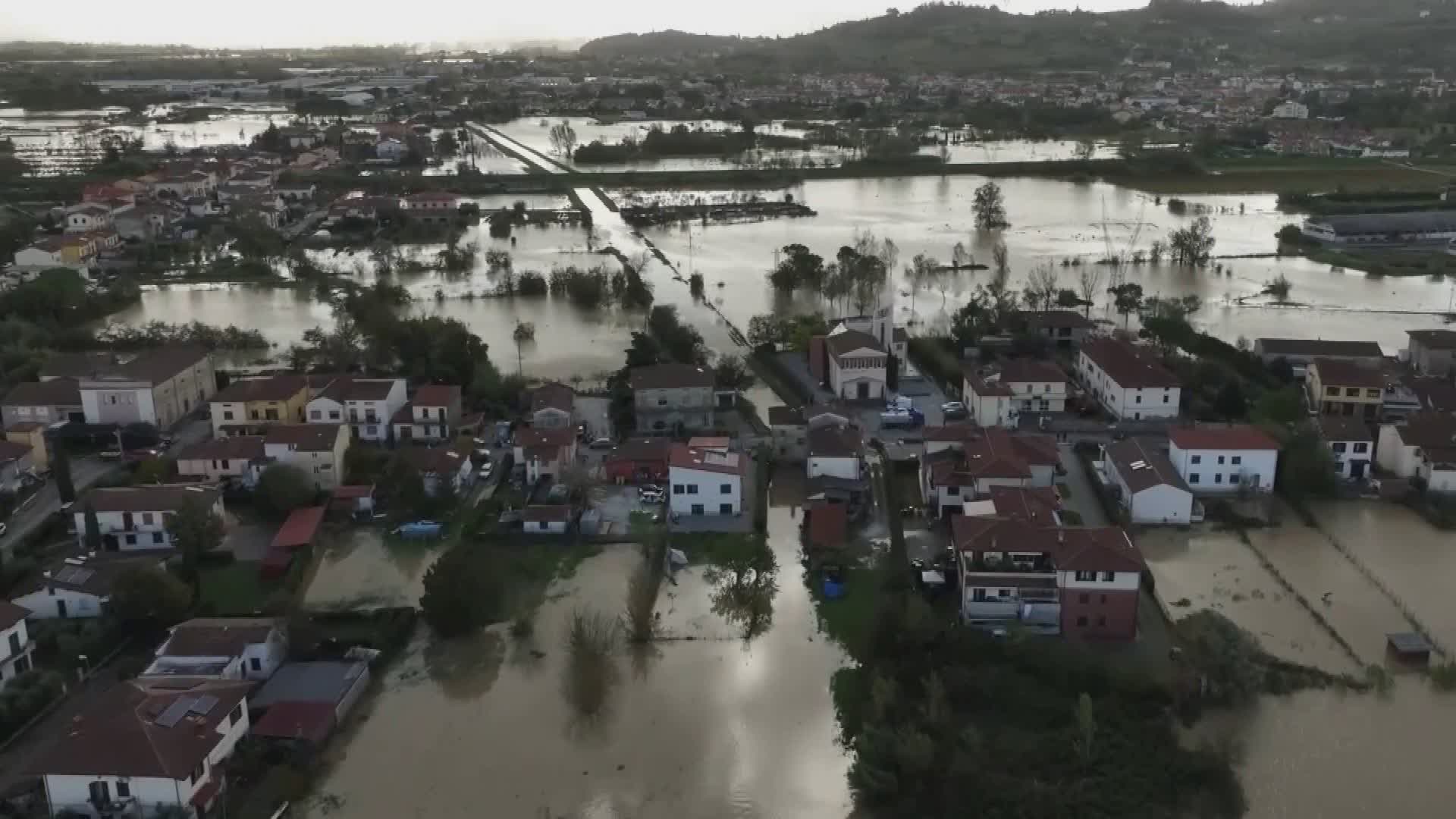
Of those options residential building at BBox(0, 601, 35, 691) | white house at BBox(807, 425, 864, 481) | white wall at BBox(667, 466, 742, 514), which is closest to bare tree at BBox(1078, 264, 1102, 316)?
white house at BBox(807, 425, 864, 481)

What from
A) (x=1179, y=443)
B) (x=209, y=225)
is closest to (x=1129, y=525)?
(x=1179, y=443)

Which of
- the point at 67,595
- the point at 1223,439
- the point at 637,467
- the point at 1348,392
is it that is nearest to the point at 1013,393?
the point at 1223,439

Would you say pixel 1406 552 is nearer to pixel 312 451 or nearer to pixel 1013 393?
pixel 1013 393

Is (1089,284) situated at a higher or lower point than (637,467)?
higher

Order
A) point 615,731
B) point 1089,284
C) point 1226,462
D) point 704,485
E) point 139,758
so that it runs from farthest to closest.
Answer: point 1089,284, point 1226,462, point 704,485, point 615,731, point 139,758

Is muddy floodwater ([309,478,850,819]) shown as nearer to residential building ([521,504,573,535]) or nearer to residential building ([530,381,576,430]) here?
residential building ([521,504,573,535])

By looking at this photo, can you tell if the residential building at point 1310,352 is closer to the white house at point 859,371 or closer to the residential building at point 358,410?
the white house at point 859,371

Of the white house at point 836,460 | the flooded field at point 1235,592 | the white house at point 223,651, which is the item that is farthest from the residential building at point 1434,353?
the white house at point 223,651
